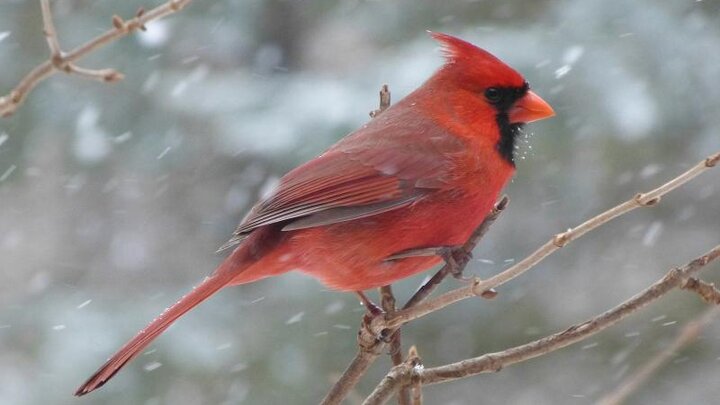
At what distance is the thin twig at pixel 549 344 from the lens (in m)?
1.72

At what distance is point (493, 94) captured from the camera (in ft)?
8.25

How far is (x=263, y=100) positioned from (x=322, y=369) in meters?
0.92

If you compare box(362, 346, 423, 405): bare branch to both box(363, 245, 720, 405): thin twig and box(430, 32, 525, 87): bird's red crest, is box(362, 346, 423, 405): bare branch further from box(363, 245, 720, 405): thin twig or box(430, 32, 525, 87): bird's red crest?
box(430, 32, 525, 87): bird's red crest

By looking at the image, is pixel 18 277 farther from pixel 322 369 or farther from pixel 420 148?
pixel 420 148

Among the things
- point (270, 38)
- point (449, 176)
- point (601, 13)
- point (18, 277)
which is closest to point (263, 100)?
point (270, 38)

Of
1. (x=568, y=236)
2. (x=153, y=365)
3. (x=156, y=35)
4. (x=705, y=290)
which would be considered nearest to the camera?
(x=568, y=236)

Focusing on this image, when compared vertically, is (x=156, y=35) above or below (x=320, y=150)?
above

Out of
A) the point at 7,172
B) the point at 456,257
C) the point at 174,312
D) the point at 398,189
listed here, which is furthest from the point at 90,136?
the point at 456,257

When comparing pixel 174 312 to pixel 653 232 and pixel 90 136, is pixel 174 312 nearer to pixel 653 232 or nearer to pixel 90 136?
pixel 90 136

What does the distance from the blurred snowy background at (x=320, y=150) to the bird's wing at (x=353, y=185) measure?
0.81 m

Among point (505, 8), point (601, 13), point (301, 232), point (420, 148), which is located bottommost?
point (301, 232)

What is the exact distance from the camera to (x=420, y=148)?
2.53m

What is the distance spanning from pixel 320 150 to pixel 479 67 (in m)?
0.98

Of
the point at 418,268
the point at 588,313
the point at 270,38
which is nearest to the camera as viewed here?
the point at 418,268
